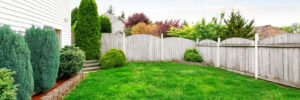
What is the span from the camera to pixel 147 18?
2291 centimetres

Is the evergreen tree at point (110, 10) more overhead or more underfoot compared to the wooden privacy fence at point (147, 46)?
more overhead

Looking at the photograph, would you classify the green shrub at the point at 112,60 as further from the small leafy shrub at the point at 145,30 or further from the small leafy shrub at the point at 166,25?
the small leafy shrub at the point at 166,25

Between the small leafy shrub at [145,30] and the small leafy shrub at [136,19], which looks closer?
the small leafy shrub at [145,30]

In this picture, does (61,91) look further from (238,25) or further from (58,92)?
(238,25)

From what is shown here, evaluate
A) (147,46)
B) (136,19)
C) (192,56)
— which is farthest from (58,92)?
(136,19)

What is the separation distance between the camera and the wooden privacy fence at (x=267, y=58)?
435cm

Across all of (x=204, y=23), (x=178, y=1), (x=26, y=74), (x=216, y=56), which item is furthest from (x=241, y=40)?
(x=178, y=1)

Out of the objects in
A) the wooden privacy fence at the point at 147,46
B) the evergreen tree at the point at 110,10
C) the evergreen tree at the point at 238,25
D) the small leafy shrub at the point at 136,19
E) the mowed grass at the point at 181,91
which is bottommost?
the mowed grass at the point at 181,91

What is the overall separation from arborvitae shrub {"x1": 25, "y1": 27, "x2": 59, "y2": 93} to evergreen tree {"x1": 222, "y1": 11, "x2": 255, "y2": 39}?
12593 millimetres

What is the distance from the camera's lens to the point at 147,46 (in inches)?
385

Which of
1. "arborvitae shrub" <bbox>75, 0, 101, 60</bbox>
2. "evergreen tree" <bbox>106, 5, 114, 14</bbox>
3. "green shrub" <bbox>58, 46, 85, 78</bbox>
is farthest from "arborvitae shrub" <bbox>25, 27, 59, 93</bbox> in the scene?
"evergreen tree" <bbox>106, 5, 114, 14</bbox>

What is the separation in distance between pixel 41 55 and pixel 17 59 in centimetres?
95

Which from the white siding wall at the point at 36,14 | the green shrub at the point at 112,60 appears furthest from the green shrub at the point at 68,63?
the green shrub at the point at 112,60

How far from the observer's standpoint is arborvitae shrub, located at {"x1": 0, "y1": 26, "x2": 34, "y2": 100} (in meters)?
2.20
